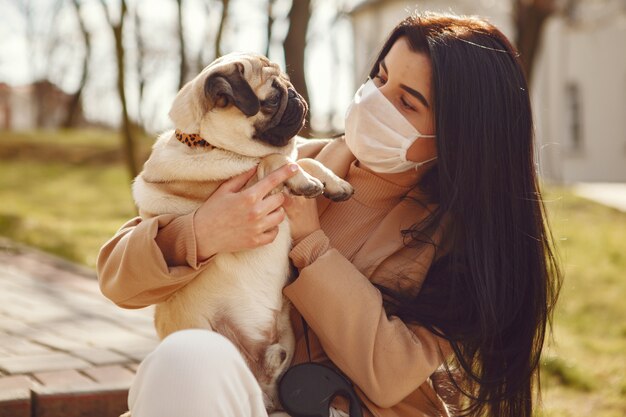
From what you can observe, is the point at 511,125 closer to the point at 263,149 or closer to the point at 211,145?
the point at 263,149

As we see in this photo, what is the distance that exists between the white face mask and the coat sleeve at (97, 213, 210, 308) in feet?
2.40

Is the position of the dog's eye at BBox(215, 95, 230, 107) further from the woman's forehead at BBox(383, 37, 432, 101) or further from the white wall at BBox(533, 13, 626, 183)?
the white wall at BBox(533, 13, 626, 183)

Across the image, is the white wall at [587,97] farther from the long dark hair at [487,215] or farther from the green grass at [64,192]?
the long dark hair at [487,215]

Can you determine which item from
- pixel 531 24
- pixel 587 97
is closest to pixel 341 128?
pixel 531 24

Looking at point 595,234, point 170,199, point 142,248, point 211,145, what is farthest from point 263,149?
point 595,234

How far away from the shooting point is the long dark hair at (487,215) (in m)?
2.53

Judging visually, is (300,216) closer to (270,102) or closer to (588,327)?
(270,102)

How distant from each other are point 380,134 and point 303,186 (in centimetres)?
39

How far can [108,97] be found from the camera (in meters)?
35.8

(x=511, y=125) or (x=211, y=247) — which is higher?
(x=511, y=125)

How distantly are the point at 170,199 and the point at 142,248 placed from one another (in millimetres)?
320

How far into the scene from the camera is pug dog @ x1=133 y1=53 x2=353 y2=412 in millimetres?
2527

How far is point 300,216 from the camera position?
256cm

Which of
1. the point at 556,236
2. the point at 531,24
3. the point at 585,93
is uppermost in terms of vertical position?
the point at 556,236
